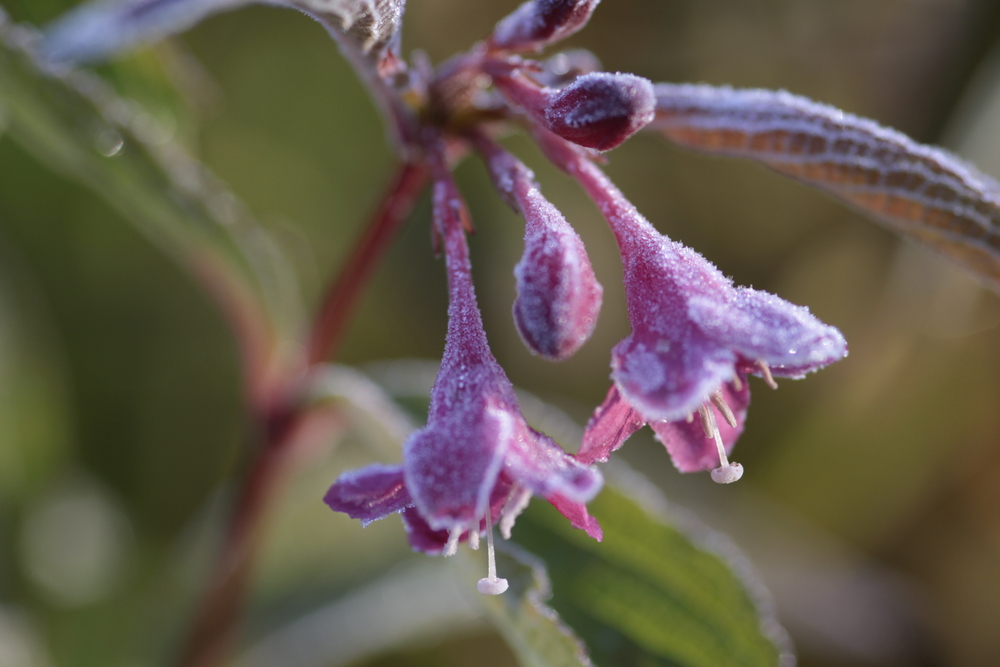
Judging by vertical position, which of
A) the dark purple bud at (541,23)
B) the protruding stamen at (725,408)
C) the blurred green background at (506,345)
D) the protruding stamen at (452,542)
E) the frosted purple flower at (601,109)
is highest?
the dark purple bud at (541,23)

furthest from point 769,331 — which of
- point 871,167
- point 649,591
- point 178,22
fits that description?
point 178,22

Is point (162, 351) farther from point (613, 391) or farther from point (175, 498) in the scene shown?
point (613, 391)

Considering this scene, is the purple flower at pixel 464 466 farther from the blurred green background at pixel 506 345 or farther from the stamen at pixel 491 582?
the blurred green background at pixel 506 345

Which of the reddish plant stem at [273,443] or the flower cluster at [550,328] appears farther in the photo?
the reddish plant stem at [273,443]

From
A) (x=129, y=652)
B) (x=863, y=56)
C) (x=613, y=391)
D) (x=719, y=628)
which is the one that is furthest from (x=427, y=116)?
(x=863, y=56)

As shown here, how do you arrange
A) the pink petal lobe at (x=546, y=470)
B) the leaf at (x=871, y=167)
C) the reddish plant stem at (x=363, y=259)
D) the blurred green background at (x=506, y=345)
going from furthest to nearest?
1. the blurred green background at (x=506, y=345)
2. the reddish plant stem at (x=363, y=259)
3. the leaf at (x=871, y=167)
4. the pink petal lobe at (x=546, y=470)

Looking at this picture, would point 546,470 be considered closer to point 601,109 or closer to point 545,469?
point 545,469

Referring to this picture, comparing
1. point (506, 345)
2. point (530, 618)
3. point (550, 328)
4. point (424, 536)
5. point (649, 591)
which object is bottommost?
point (506, 345)

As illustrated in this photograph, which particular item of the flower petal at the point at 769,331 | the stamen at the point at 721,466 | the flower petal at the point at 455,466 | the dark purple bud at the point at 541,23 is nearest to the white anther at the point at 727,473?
the stamen at the point at 721,466
